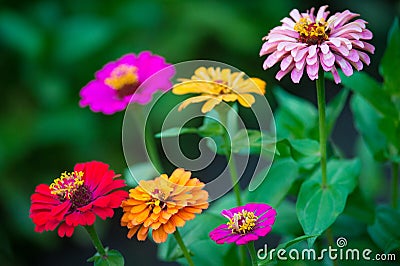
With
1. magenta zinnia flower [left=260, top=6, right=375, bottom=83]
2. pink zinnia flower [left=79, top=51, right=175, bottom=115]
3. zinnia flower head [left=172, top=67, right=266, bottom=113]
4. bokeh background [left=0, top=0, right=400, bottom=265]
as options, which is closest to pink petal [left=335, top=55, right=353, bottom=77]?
magenta zinnia flower [left=260, top=6, right=375, bottom=83]

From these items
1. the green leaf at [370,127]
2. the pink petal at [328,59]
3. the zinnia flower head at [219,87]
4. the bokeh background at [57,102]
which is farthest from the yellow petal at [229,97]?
the bokeh background at [57,102]

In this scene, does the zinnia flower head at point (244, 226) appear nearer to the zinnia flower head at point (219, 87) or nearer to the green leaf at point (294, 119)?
the zinnia flower head at point (219, 87)

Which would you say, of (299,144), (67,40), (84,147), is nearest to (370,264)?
(299,144)

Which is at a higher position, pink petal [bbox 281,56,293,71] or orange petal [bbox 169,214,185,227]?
pink petal [bbox 281,56,293,71]

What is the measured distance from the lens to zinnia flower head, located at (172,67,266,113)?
0.60 m

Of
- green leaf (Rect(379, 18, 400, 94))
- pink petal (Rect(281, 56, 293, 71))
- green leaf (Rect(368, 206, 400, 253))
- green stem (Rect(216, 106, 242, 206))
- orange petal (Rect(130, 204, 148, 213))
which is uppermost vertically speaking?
green leaf (Rect(379, 18, 400, 94))

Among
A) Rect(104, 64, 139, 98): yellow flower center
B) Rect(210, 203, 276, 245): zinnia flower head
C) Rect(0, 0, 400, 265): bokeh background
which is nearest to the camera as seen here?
Rect(210, 203, 276, 245): zinnia flower head

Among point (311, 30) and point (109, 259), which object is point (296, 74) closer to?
point (311, 30)

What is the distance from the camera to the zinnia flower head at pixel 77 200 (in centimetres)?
53

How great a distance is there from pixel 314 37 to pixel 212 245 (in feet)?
0.87

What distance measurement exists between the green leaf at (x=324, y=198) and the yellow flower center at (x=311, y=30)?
174 mm

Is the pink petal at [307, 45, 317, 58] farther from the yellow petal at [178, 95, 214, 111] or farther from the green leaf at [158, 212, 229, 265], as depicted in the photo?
the green leaf at [158, 212, 229, 265]

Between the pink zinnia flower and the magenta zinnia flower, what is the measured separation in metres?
0.16

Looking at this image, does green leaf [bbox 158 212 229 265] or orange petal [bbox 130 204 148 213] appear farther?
green leaf [bbox 158 212 229 265]
